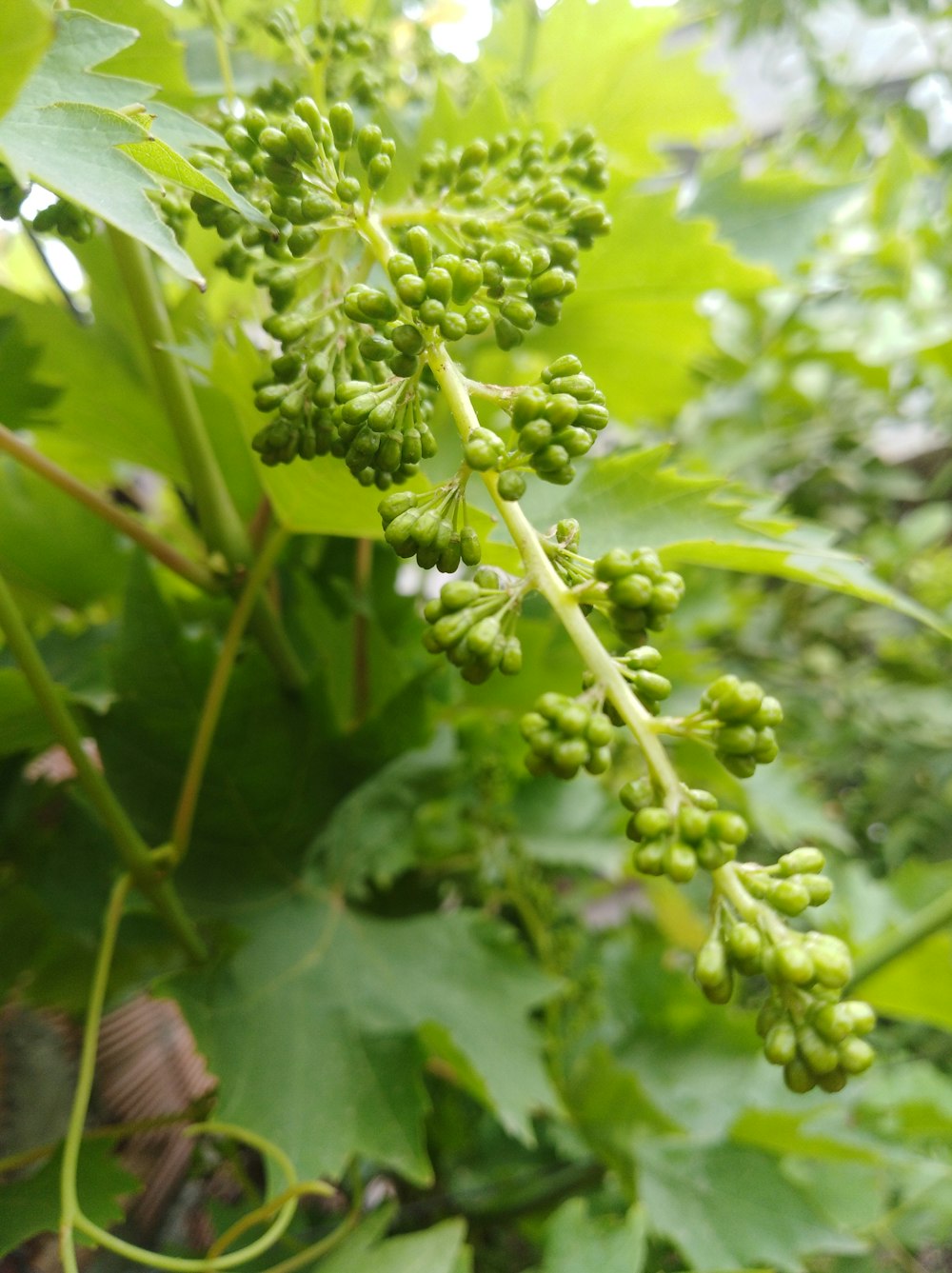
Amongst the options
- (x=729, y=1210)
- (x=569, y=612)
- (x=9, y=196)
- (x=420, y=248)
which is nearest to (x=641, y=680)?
(x=569, y=612)

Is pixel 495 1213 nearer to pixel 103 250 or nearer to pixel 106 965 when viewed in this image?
pixel 106 965

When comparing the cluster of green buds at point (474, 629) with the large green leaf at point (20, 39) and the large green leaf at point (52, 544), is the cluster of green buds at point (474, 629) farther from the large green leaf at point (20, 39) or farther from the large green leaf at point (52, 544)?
the large green leaf at point (52, 544)

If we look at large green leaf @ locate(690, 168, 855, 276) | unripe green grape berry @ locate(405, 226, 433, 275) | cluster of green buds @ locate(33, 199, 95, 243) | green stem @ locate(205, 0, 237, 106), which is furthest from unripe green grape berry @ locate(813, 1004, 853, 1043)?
large green leaf @ locate(690, 168, 855, 276)

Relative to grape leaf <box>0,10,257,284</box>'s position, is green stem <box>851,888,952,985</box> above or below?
below

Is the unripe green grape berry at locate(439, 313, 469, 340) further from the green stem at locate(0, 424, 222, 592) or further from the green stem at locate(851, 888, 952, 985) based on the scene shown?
the green stem at locate(851, 888, 952, 985)

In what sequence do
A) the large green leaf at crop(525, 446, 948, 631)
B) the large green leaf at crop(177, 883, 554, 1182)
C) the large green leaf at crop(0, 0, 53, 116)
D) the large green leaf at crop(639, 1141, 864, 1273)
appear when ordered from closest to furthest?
the large green leaf at crop(0, 0, 53, 116) < the large green leaf at crop(525, 446, 948, 631) < the large green leaf at crop(177, 883, 554, 1182) < the large green leaf at crop(639, 1141, 864, 1273)

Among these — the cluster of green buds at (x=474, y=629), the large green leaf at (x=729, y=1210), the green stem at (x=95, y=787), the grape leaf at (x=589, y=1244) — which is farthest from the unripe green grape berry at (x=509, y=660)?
the large green leaf at (x=729, y=1210)
